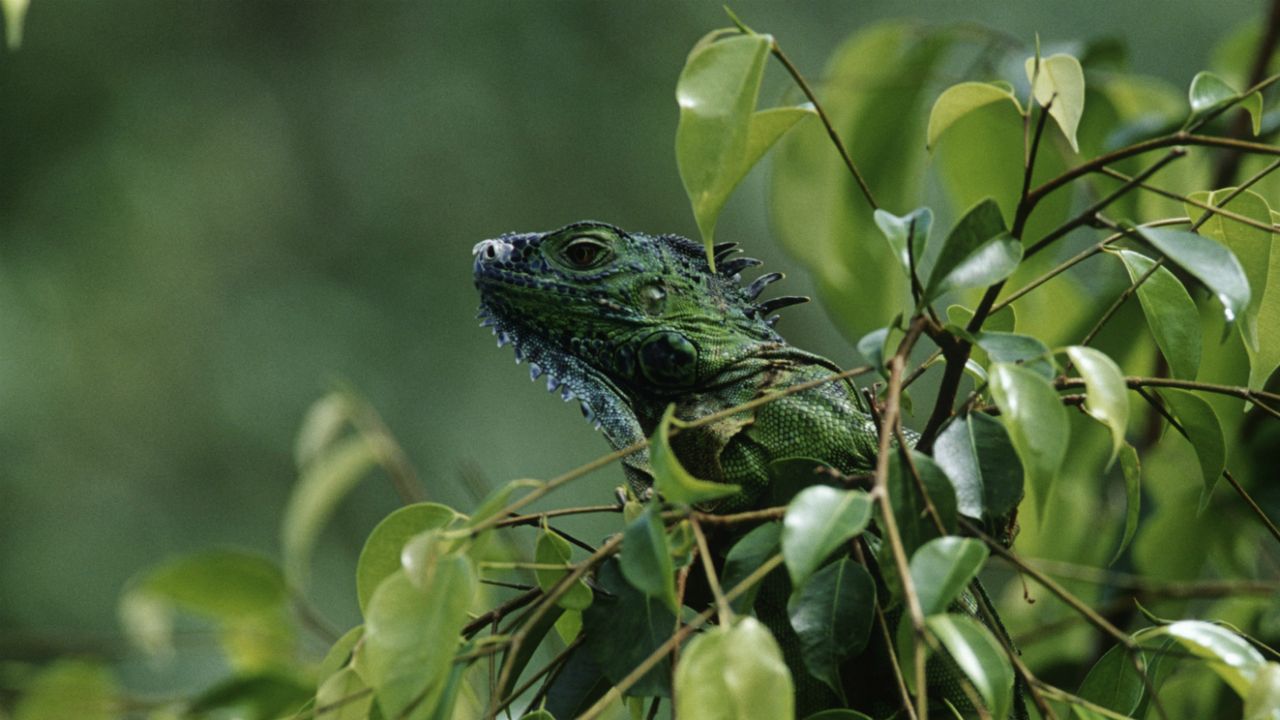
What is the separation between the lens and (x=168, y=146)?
7.38m

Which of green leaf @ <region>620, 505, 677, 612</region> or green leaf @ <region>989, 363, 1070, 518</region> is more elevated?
green leaf @ <region>620, 505, 677, 612</region>

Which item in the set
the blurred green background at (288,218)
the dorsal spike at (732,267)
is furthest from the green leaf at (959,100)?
the blurred green background at (288,218)

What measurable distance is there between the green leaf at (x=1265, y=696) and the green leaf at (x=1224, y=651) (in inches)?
→ 0.6

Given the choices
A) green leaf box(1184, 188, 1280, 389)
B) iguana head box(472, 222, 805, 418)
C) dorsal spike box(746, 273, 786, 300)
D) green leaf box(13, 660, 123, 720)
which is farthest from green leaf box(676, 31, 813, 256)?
green leaf box(13, 660, 123, 720)

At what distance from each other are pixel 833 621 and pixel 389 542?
0.43 metres

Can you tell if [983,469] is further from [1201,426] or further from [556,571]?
[556,571]

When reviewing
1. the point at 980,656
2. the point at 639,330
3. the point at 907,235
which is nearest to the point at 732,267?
the point at 639,330

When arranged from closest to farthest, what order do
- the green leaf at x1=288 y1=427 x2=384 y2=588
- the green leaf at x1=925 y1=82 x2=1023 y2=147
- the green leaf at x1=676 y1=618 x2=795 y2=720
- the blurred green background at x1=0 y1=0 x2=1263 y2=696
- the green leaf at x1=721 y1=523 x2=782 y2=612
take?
the green leaf at x1=676 y1=618 x2=795 y2=720 < the green leaf at x1=721 y1=523 x2=782 y2=612 < the green leaf at x1=925 y1=82 x2=1023 y2=147 < the green leaf at x1=288 y1=427 x2=384 y2=588 < the blurred green background at x1=0 y1=0 x2=1263 y2=696

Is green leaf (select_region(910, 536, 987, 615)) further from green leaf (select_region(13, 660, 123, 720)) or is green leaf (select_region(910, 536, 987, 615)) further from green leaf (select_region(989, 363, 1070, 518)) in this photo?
green leaf (select_region(13, 660, 123, 720))

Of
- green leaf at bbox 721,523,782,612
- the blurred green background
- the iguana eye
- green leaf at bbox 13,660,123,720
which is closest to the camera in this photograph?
green leaf at bbox 721,523,782,612

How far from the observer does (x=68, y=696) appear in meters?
1.58

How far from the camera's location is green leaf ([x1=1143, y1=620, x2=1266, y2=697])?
37.6 inches

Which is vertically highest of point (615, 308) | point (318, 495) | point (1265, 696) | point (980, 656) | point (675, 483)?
point (318, 495)

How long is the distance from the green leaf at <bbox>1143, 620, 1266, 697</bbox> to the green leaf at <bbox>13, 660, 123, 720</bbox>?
1177 mm
